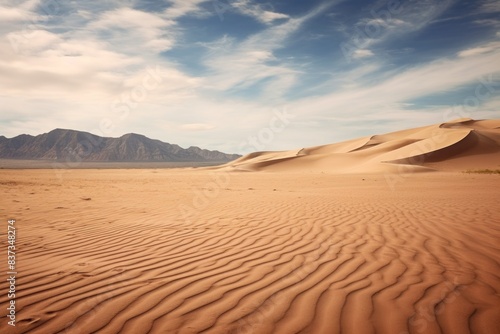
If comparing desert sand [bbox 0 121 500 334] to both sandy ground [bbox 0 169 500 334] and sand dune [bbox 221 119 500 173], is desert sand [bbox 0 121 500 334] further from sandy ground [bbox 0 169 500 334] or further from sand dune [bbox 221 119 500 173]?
sand dune [bbox 221 119 500 173]

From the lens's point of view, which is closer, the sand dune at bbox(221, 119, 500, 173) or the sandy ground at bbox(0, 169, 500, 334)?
the sandy ground at bbox(0, 169, 500, 334)

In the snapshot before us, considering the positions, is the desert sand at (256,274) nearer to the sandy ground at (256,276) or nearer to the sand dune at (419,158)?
the sandy ground at (256,276)

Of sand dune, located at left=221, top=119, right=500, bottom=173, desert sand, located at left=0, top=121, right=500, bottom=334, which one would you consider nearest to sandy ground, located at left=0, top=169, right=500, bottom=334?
desert sand, located at left=0, top=121, right=500, bottom=334

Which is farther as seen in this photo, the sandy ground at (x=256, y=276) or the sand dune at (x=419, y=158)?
the sand dune at (x=419, y=158)

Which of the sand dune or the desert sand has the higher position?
the sand dune

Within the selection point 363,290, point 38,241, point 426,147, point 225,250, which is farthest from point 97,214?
point 426,147

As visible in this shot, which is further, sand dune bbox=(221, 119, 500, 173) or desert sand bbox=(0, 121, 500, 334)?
sand dune bbox=(221, 119, 500, 173)

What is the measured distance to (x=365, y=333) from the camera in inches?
97.2

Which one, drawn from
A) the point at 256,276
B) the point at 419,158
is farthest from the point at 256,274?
the point at 419,158

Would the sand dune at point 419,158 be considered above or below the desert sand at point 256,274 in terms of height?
above

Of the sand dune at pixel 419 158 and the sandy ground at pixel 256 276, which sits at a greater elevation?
the sand dune at pixel 419 158

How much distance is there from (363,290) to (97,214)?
7.34m

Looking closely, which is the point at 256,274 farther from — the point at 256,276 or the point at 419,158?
the point at 419,158

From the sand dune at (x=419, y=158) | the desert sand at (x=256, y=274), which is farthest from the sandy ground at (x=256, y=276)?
the sand dune at (x=419, y=158)
